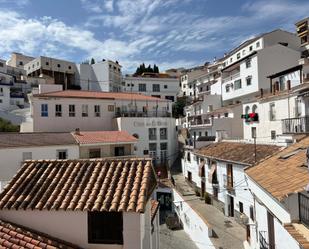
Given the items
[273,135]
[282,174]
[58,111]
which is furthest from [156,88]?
[282,174]

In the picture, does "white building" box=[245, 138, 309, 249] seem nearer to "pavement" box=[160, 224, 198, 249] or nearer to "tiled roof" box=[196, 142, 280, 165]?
"tiled roof" box=[196, 142, 280, 165]

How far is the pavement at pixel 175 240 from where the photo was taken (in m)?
23.2

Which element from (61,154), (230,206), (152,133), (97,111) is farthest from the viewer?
(152,133)

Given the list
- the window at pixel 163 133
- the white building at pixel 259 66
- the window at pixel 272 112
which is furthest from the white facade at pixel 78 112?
the window at pixel 272 112

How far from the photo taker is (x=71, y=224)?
27.5 ft

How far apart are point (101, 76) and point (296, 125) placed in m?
57.0

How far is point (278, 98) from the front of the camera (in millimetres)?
31641

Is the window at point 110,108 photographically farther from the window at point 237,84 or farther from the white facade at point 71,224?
the white facade at point 71,224

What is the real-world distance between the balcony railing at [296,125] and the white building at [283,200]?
8874mm

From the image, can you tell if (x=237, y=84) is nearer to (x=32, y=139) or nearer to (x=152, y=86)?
(x=152, y=86)

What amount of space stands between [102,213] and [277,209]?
210 inches

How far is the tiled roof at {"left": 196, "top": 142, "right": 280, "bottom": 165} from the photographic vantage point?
83.2ft

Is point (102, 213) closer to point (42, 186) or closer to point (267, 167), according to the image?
point (42, 186)

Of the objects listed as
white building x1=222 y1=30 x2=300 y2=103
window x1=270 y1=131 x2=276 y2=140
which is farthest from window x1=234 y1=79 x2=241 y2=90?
window x1=270 y1=131 x2=276 y2=140
